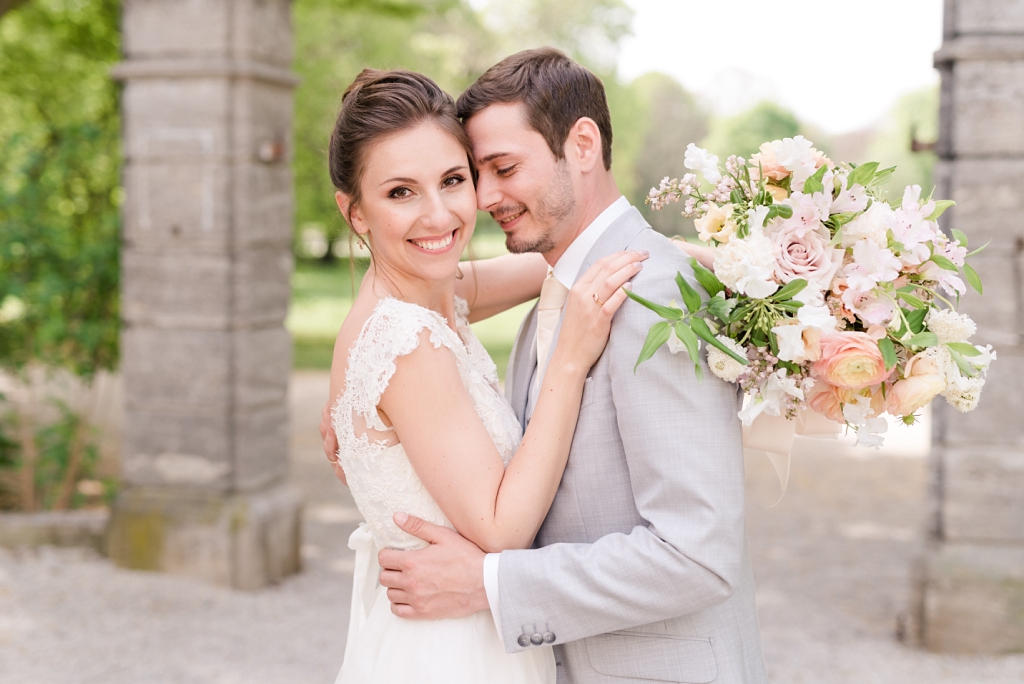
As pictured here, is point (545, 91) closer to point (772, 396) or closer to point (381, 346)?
point (381, 346)

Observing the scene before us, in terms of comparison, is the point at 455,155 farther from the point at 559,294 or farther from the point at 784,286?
the point at 784,286

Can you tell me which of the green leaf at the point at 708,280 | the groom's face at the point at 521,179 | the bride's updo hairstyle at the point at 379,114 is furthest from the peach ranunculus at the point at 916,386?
the bride's updo hairstyle at the point at 379,114

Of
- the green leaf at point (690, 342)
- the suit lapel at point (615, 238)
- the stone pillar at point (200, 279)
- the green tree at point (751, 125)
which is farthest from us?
the green tree at point (751, 125)

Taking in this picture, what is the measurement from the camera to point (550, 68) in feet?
7.02

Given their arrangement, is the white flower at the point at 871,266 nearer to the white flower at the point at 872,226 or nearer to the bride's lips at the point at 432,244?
the white flower at the point at 872,226

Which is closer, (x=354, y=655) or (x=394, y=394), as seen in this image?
(x=394, y=394)

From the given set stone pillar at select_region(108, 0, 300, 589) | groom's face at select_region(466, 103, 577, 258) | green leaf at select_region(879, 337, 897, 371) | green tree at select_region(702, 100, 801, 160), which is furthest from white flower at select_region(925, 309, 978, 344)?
green tree at select_region(702, 100, 801, 160)

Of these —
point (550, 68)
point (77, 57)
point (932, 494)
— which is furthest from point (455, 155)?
point (77, 57)

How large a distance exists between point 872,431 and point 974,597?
10.0ft

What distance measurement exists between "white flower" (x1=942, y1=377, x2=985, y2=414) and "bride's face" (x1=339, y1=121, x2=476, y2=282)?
3.70 ft

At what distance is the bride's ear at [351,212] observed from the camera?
7.27ft

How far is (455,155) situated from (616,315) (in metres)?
0.57

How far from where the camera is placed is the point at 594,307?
187cm

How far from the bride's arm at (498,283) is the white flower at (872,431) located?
4.29 ft
